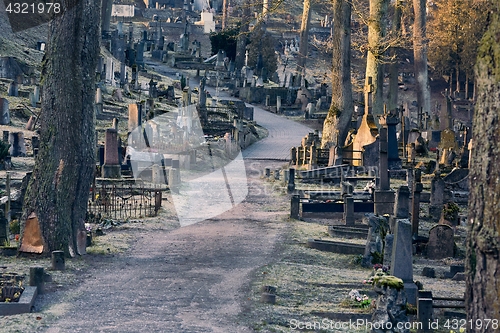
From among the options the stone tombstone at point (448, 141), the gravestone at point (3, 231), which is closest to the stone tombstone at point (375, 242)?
the gravestone at point (3, 231)

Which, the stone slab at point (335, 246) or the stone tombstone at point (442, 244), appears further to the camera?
the stone tombstone at point (442, 244)

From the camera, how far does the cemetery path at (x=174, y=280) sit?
35.6ft

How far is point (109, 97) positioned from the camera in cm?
3525

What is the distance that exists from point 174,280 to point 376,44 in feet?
62.7

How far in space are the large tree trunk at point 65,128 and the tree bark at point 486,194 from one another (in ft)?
25.2

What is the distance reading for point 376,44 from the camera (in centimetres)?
3081

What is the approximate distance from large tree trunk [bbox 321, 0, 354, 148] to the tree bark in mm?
20816

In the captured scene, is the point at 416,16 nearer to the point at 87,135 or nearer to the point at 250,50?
the point at 250,50

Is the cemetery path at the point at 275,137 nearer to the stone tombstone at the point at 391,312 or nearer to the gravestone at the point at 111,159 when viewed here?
the gravestone at the point at 111,159

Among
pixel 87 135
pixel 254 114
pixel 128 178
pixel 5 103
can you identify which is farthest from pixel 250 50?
pixel 87 135

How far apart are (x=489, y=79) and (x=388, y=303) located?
3083 mm

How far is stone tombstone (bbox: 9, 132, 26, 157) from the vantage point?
25.0 metres

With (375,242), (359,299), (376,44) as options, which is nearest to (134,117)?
(376,44)

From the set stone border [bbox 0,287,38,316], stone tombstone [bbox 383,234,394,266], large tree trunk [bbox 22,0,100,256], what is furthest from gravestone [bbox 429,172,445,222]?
stone border [bbox 0,287,38,316]
